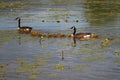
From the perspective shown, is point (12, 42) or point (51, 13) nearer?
point (12, 42)

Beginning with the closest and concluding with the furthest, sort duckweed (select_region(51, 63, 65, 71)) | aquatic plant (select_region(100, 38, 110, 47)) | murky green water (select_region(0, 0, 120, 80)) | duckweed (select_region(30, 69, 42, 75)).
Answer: murky green water (select_region(0, 0, 120, 80))
duckweed (select_region(30, 69, 42, 75))
duckweed (select_region(51, 63, 65, 71))
aquatic plant (select_region(100, 38, 110, 47))

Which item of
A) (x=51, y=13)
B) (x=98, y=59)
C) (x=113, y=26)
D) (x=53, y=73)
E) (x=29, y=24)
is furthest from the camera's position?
(x=51, y=13)

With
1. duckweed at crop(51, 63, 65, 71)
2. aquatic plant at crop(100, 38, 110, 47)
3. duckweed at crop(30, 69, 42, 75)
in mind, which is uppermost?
aquatic plant at crop(100, 38, 110, 47)

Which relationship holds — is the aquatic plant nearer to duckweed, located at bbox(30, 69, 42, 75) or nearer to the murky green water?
the murky green water

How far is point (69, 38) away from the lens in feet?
112

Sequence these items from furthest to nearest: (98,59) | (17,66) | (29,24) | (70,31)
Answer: (29,24)
(70,31)
(98,59)
(17,66)

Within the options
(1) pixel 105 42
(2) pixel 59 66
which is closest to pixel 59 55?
(2) pixel 59 66

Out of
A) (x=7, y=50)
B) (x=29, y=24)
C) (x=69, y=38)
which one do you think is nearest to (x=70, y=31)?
(x=69, y=38)

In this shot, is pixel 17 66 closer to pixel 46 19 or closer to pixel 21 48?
pixel 21 48

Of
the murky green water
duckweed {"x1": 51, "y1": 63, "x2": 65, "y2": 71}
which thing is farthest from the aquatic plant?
duckweed {"x1": 51, "y1": 63, "x2": 65, "y2": 71}

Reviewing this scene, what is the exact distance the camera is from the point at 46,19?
157ft

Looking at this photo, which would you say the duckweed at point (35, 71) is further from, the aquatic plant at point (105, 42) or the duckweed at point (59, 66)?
the aquatic plant at point (105, 42)

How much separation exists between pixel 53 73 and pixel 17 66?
9.21 feet

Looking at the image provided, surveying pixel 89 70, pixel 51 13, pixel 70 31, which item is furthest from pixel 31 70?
pixel 51 13
